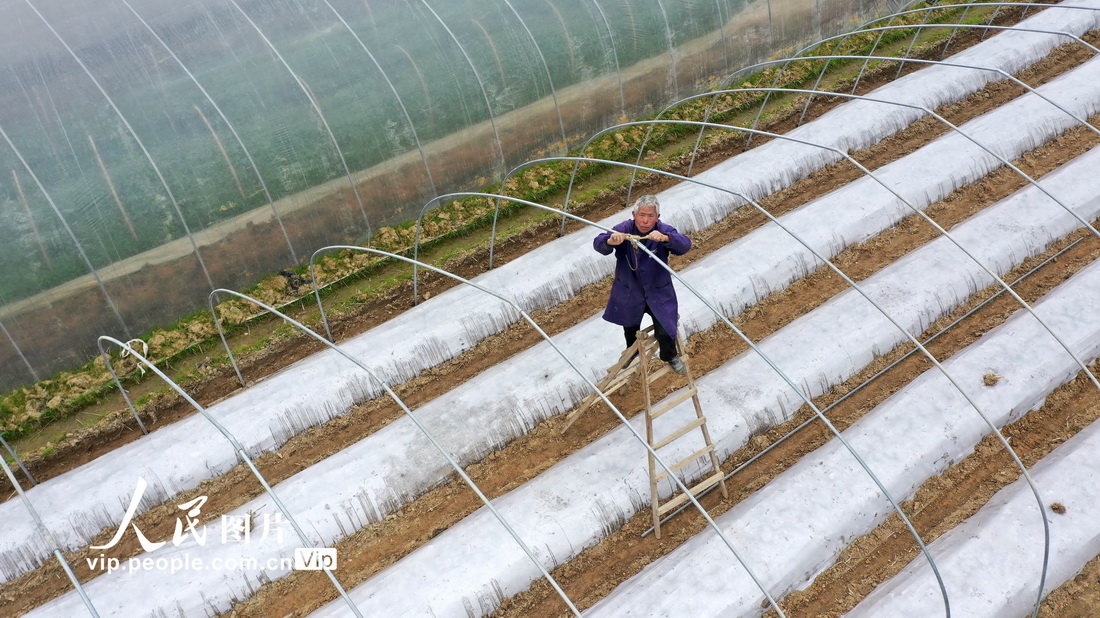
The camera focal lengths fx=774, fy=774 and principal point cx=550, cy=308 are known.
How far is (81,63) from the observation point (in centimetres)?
1076

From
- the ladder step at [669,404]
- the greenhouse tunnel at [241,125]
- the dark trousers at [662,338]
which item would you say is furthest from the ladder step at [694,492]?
the greenhouse tunnel at [241,125]

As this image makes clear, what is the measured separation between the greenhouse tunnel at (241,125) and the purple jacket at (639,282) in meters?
6.22

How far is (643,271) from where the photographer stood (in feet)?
23.0

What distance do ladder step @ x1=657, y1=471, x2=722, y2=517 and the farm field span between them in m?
0.30

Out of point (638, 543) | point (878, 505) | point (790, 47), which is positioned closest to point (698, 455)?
point (638, 543)

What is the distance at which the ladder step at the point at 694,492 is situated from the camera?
737cm

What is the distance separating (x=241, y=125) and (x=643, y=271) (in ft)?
23.3

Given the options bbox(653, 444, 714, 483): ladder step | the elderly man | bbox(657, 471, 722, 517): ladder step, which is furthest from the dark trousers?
bbox(657, 471, 722, 517): ladder step

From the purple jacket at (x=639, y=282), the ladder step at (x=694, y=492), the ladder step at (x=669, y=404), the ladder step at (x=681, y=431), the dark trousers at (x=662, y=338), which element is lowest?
the ladder step at (x=694, y=492)

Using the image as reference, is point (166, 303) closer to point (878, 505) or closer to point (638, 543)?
point (638, 543)

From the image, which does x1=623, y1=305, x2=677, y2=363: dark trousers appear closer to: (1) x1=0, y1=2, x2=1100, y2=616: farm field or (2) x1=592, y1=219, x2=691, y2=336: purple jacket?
(2) x1=592, y1=219, x2=691, y2=336: purple jacket

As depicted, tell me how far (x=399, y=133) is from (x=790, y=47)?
28.3 feet

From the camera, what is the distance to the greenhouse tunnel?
10211 mm

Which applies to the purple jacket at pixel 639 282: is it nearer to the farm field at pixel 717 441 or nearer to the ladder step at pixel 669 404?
the ladder step at pixel 669 404
